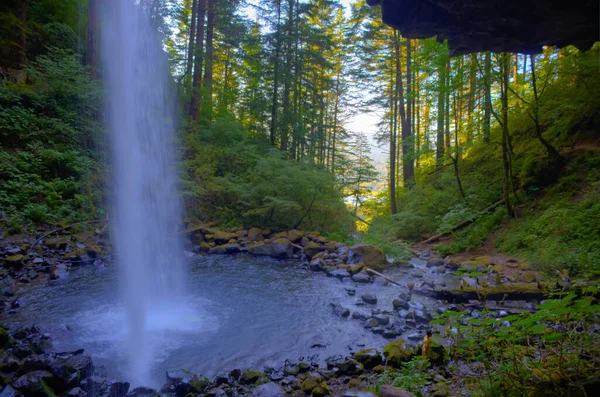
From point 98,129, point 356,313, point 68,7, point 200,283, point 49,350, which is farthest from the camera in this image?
point 68,7

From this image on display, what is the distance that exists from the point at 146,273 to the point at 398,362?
→ 6451 mm

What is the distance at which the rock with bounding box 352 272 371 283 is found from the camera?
26.4 ft

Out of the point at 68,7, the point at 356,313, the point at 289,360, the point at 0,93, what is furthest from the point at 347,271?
the point at 68,7

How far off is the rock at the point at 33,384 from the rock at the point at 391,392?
3065 millimetres

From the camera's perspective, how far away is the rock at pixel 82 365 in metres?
3.56

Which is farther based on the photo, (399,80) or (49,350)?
(399,80)

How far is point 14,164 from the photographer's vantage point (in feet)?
31.6

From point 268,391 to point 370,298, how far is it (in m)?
3.56

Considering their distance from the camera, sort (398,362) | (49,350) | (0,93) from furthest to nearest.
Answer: (0,93)
(49,350)
(398,362)

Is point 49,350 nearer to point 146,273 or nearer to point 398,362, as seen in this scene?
point 146,273

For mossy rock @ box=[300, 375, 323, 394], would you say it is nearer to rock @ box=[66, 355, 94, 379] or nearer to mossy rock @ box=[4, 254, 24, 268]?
rock @ box=[66, 355, 94, 379]

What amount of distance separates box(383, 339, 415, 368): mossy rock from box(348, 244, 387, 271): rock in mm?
5161

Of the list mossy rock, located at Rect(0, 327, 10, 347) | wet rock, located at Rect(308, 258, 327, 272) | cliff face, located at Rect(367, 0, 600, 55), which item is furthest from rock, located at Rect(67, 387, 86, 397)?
wet rock, located at Rect(308, 258, 327, 272)

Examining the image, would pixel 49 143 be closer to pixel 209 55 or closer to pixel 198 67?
pixel 198 67
